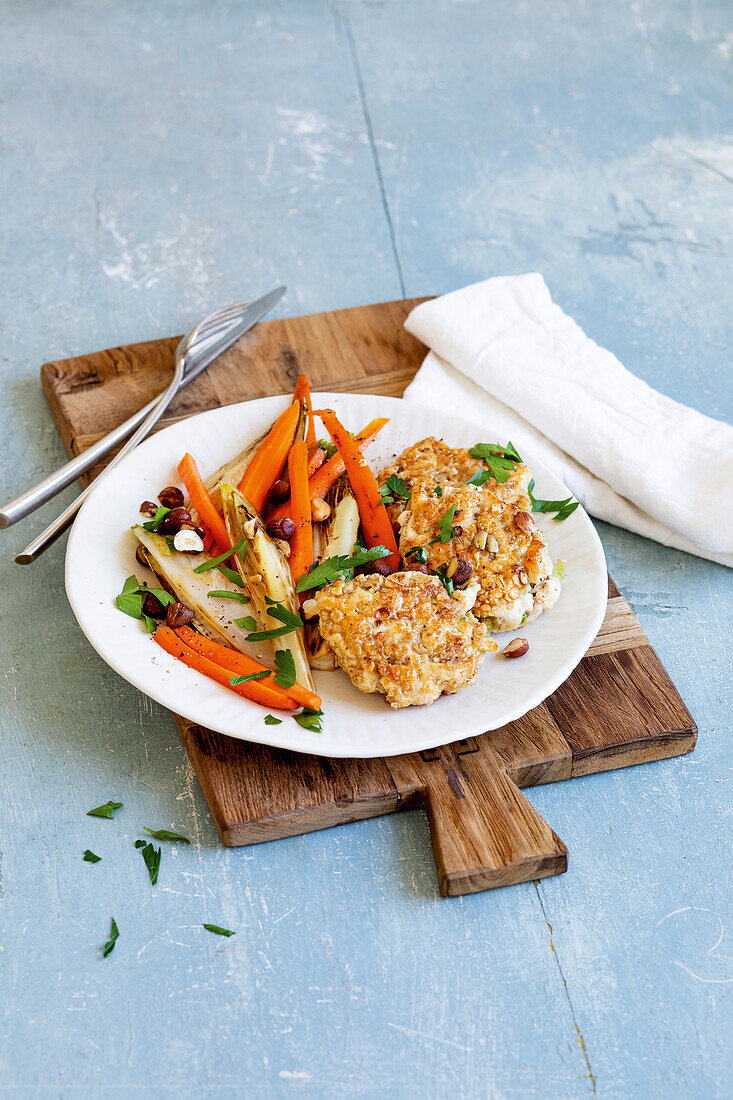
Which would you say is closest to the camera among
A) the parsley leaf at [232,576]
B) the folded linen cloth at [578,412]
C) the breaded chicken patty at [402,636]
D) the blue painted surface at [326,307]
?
the blue painted surface at [326,307]

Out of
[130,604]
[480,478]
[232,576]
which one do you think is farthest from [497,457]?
[130,604]

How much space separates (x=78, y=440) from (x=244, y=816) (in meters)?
1.84

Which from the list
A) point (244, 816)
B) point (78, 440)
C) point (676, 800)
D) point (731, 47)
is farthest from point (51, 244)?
point (731, 47)

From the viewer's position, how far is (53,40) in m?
6.39

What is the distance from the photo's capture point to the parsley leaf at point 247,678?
276 cm

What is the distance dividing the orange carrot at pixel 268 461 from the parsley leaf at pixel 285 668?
69 centimetres

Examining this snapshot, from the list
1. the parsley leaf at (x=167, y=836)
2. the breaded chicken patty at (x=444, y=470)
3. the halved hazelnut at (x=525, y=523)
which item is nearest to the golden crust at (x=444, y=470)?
the breaded chicken patty at (x=444, y=470)

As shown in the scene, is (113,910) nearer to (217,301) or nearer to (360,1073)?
(360,1073)

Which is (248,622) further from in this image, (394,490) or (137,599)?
(394,490)

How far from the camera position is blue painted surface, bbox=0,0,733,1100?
8.18 ft

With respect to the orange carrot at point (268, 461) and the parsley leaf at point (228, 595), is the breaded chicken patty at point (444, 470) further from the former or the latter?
the parsley leaf at point (228, 595)

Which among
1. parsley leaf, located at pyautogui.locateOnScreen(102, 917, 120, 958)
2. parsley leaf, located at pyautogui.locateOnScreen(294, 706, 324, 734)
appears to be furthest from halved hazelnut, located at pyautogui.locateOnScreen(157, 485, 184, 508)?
parsley leaf, located at pyautogui.locateOnScreen(102, 917, 120, 958)

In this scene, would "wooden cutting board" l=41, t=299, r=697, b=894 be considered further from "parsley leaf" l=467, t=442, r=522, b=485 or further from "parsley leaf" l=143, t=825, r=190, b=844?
"parsley leaf" l=467, t=442, r=522, b=485

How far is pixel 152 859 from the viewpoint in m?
2.76
